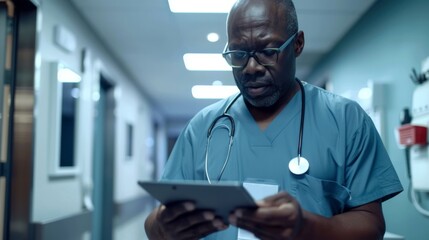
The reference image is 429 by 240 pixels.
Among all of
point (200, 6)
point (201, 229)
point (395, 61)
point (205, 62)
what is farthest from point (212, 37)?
point (201, 229)

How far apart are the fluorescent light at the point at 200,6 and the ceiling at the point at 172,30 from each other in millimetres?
58

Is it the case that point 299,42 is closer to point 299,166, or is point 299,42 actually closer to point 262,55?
point 262,55

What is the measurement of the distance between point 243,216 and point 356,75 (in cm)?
273

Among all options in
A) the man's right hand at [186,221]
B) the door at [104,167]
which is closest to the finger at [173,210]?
the man's right hand at [186,221]

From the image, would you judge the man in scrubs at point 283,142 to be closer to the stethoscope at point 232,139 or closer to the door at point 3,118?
the stethoscope at point 232,139

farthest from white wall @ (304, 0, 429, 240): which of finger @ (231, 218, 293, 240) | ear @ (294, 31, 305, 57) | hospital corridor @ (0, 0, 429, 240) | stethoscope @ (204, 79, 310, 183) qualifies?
finger @ (231, 218, 293, 240)

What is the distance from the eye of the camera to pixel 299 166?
3.43ft

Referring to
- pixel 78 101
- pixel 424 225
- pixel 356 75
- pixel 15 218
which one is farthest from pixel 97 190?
pixel 424 225

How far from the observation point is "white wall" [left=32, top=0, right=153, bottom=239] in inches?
95.4

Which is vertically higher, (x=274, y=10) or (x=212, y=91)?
(x=212, y=91)

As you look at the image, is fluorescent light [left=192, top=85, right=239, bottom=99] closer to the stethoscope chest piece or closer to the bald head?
the bald head

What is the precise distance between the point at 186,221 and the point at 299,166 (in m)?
0.32

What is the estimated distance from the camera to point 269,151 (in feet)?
3.68

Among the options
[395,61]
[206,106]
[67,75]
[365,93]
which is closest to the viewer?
[206,106]
